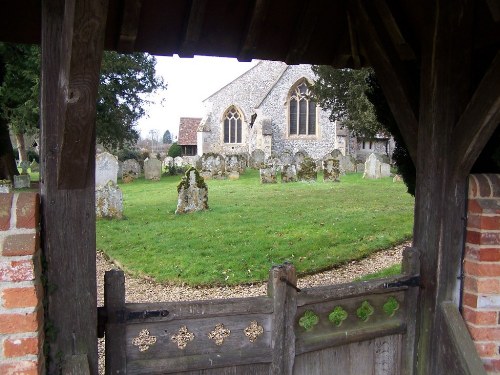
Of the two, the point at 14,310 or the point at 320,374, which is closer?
the point at 14,310

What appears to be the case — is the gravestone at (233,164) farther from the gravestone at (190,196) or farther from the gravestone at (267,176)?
the gravestone at (190,196)

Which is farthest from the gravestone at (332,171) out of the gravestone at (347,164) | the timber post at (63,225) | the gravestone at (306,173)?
the timber post at (63,225)

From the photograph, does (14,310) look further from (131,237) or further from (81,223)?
(131,237)

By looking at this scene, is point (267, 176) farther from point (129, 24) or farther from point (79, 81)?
point (79, 81)

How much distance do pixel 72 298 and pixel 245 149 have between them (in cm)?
3650

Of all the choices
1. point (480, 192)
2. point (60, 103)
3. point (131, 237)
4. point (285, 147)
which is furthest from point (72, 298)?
point (285, 147)

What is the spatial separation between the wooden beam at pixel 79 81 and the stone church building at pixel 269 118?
30.9m

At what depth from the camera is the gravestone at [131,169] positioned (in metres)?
23.4

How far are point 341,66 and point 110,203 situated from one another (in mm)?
9710

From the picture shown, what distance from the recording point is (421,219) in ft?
9.65

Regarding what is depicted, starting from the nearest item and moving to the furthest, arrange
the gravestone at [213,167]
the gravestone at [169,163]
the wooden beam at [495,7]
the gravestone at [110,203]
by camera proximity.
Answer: the wooden beam at [495,7], the gravestone at [110,203], the gravestone at [213,167], the gravestone at [169,163]

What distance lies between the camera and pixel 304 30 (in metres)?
3.08

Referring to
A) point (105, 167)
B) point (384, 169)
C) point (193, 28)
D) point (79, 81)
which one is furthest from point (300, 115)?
point (79, 81)

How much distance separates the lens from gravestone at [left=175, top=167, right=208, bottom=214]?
1247 cm
